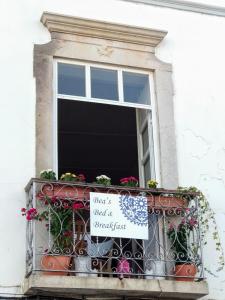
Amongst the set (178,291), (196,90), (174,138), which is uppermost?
(196,90)

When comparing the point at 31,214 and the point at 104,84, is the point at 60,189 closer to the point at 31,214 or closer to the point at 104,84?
the point at 31,214

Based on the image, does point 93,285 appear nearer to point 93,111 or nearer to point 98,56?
point 98,56

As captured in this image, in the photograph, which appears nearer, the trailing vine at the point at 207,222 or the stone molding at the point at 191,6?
the trailing vine at the point at 207,222

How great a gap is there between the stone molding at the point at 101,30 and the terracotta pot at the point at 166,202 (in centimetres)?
213

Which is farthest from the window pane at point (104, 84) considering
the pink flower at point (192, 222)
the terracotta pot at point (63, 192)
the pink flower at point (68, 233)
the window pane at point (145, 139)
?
the pink flower at point (68, 233)

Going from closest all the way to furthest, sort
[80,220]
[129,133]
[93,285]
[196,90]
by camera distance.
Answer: [93,285] < [80,220] < [196,90] < [129,133]

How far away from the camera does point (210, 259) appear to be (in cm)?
902

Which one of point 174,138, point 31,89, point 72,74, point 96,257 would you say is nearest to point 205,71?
point 174,138

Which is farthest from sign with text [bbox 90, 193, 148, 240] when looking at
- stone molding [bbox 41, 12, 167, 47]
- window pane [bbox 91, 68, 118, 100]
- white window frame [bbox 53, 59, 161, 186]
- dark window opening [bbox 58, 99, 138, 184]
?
dark window opening [bbox 58, 99, 138, 184]

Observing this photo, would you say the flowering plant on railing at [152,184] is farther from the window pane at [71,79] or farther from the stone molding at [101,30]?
the stone molding at [101,30]

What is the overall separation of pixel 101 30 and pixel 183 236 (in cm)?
272

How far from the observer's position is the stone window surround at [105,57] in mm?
9008

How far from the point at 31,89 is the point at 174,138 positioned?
1821mm

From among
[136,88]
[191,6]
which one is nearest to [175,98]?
[136,88]
